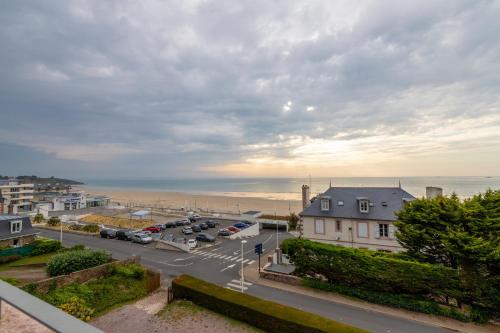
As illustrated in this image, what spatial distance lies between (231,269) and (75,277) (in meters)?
13.6

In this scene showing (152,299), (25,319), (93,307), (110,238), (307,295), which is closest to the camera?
(25,319)

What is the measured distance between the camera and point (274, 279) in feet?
77.2

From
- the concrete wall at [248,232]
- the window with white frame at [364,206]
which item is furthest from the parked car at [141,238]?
the window with white frame at [364,206]

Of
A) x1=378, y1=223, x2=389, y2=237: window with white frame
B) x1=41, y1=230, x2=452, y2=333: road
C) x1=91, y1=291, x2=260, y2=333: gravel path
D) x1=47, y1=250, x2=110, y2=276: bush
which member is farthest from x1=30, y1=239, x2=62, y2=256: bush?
x1=378, y1=223, x2=389, y2=237: window with white frame

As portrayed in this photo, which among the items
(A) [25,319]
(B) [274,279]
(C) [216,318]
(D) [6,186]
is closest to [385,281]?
(B) [274,279]

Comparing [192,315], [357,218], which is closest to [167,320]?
[192,315]

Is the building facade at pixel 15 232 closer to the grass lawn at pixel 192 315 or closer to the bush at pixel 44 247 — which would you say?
the bush at pixel 44 247

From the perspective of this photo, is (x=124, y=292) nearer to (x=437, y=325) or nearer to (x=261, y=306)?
(x=261, y=306)

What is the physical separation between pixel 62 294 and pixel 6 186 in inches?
3576

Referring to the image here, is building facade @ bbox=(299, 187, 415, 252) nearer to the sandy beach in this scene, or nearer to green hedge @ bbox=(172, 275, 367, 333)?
green hedge @ bbox=(172, 275, 367, 333)

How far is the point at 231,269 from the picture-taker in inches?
1051

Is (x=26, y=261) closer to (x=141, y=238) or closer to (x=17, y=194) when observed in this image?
(x=141, y=238)

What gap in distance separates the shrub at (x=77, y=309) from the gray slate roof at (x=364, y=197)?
22.8 metres

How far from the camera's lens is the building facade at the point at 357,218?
2783 cm
